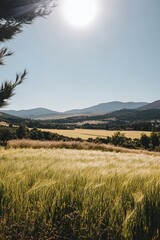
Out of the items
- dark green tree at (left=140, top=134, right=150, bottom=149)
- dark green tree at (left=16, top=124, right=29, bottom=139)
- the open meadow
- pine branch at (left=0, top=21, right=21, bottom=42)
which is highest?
pine branch at (left=0, top=21, right=21, bottom=42)

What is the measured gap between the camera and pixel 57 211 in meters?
3.93

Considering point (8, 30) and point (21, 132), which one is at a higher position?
point (8, 30)

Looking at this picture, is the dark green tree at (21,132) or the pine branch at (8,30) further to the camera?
the dark green tree at (21,132)

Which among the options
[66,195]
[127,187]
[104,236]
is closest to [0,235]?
[66,195]

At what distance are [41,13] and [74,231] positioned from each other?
8.15m

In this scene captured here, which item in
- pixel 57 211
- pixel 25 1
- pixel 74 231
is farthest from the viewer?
pixel 25 1

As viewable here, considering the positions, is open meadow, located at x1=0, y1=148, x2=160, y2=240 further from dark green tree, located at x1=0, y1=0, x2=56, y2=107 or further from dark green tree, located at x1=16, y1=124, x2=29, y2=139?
dark green tree, located at x1=16, y1=124, x2=29, y2=139

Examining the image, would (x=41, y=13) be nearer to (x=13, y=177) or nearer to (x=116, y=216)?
(x=13, y=177)

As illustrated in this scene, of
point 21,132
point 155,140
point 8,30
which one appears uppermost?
point 8,30

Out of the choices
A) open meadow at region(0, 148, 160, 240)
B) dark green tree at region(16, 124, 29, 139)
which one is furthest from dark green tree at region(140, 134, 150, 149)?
open meadow at region(0, 148, 160, 240)

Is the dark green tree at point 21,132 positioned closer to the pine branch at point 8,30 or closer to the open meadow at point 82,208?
the pine branch at point 8,30

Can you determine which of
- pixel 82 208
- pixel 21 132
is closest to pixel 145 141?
pixel 21 132

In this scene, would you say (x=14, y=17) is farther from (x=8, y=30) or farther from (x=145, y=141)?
(x=145, y=141)

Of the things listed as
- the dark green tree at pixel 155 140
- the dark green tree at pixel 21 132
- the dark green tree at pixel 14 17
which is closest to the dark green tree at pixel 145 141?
the dark green tree at pixel 155 140
